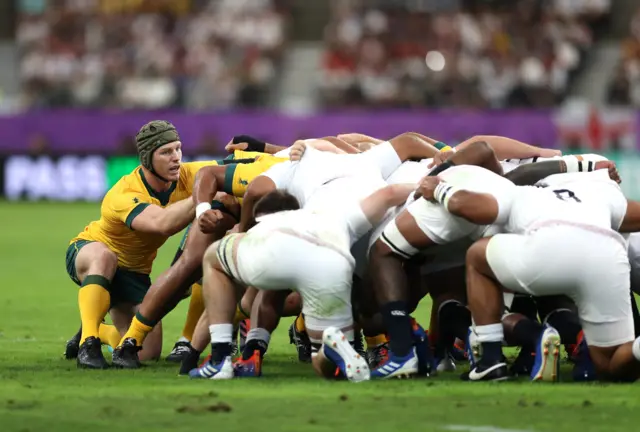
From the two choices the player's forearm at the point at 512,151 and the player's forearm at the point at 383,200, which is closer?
the player's forearm at the point at 383,200

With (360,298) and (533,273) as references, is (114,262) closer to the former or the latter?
(360,298)

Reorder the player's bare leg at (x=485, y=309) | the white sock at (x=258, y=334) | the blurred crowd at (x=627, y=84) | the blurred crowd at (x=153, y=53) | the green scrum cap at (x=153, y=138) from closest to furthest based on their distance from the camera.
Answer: the player's bare leg at (x=485, y=309), the white sock at (x=258, y=334), the green scrum cap at (x=153, y=138), the blurred crowd at (x=627, y=84), the blurred crowd at (x=153, y=53)

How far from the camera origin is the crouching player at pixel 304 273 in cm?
726

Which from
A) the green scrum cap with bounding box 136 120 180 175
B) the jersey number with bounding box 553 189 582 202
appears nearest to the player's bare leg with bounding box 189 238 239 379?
the green scrum cap with bounding box 136 120 180 175

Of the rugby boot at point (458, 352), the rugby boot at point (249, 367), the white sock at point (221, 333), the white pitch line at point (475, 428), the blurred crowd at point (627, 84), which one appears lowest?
the rugby boot at point (458, 352)

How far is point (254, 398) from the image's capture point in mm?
6645

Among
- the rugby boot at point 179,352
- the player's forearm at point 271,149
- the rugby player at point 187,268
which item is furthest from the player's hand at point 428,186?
the player's forearm at point 271,149

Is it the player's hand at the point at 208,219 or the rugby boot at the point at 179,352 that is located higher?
the player's hand at the point at 208,219

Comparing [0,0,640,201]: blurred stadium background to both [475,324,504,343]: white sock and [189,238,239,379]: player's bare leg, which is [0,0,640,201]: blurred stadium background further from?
[475,324,504,343]: white sock

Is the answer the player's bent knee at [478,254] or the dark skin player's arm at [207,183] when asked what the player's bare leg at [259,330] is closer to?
the dark skin player's arm at [207,183]

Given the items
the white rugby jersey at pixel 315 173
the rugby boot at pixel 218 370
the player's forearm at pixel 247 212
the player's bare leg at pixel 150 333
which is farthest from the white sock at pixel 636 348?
the player's bare leg at pixel 150 333

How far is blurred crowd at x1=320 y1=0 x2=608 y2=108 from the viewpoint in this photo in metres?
27.0

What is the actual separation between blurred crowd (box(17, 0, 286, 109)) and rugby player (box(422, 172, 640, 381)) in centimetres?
2096

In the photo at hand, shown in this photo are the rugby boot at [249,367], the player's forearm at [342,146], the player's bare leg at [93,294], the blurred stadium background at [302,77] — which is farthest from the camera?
the blurred stadium background at [302,77]
